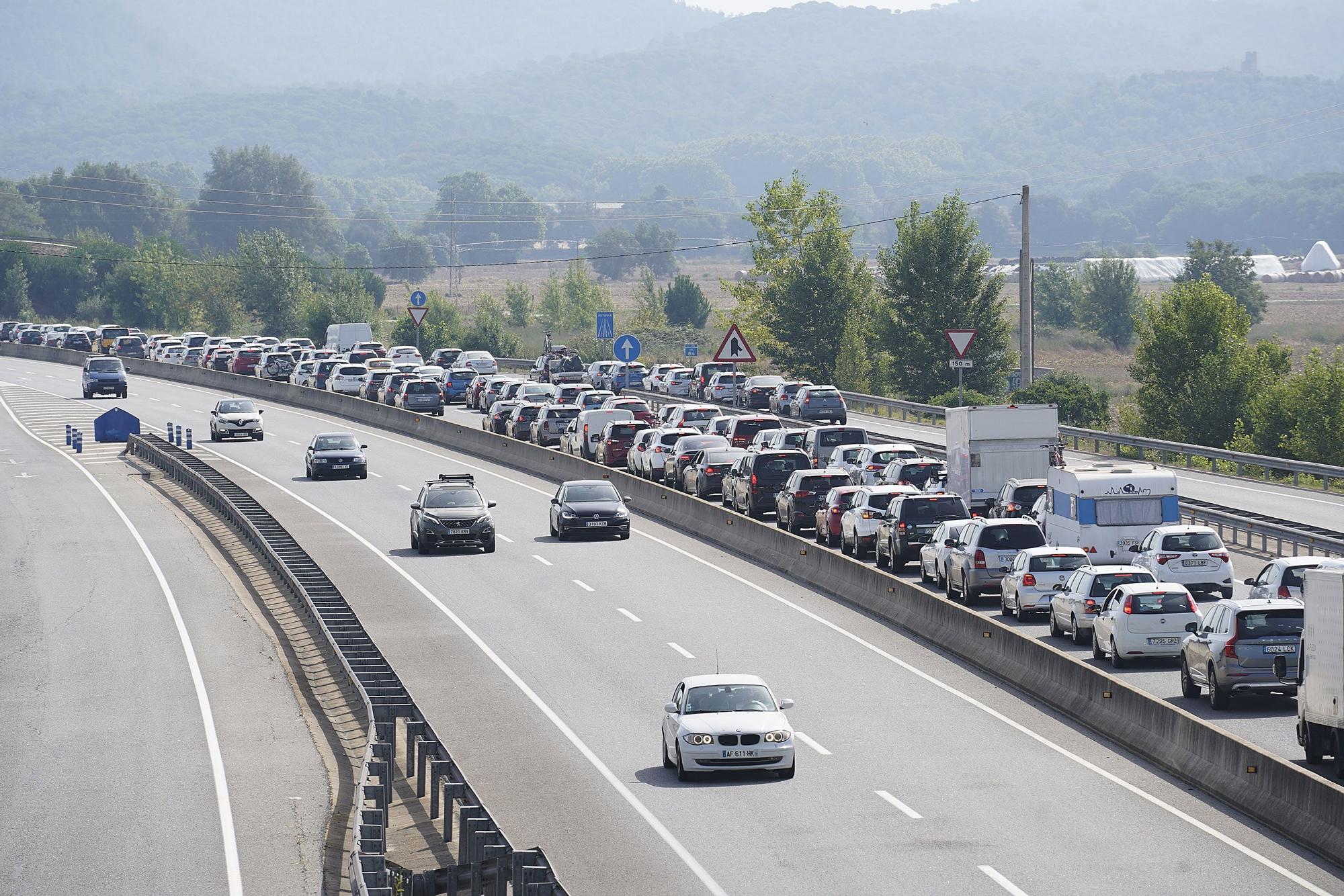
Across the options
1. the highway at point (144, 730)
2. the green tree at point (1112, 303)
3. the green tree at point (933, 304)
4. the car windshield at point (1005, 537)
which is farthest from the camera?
the green tree at point (1112, 303)

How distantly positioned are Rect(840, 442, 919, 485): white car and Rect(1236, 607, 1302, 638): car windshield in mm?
21232

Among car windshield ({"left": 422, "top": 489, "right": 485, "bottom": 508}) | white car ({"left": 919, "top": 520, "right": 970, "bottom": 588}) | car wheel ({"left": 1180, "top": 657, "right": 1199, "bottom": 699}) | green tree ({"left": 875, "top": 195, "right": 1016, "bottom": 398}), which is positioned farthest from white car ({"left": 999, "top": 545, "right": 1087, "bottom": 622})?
green tree ({"left": 875, "top": 195, "right": 1016, "bottom": 398})

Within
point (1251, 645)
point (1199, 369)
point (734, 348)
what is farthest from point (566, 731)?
point (1199, 369)

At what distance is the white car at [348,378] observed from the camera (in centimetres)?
8325

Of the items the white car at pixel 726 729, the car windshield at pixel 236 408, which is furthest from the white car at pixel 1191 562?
the car windshield at pixel 236 408

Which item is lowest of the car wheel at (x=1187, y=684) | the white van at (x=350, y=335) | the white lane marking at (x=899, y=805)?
the white lane marking at (x=899, y=805)

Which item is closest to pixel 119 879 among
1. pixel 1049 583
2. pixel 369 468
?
pixel 1049 583

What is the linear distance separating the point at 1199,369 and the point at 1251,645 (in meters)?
45.8

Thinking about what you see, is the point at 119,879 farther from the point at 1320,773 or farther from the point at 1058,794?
the point at 1320,773

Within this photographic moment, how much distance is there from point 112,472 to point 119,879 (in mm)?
45364

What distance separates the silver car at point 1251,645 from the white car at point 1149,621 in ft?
9.84

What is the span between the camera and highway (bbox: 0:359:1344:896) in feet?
57.0

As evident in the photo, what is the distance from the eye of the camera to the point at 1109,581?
1134 inches

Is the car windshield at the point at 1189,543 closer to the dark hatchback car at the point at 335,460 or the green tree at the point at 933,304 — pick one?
the dark hatchback car at the point at 335,460
